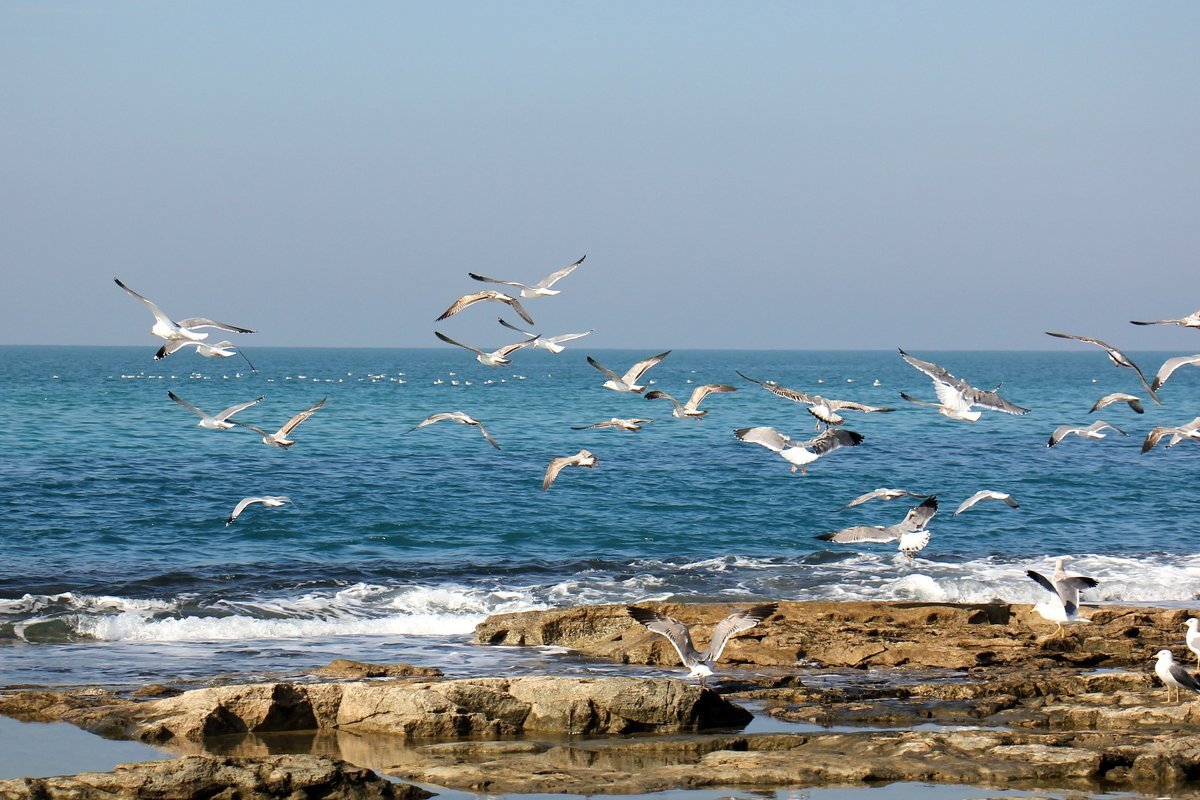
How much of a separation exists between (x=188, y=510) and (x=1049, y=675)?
73.2 feet

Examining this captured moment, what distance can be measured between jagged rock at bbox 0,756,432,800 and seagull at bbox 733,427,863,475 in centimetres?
772

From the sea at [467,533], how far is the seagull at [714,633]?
2.59m

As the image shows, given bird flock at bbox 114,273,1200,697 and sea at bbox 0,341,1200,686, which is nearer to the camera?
bird flock at bbox 114,273,1200,697

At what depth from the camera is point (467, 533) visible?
99.6 ft

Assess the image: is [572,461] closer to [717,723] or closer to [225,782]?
[717,723]

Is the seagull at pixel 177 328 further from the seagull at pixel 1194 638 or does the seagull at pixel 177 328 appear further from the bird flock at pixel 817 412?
the seagull at pixel 1194 638

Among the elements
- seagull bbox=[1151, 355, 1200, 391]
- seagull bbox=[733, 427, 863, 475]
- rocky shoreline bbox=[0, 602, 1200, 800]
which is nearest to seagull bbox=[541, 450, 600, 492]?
seagull bbox=[733, 427, 863, 475]

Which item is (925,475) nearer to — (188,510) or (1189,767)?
(188,510)

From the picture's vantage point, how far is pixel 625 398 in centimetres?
8444

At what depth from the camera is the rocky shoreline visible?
36.3 feet

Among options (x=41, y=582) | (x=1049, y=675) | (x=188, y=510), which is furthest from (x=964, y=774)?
(x=188, y=510)

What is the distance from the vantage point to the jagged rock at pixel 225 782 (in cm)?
1016

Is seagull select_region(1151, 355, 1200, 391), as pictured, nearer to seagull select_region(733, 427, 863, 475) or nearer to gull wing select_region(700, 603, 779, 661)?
seagull select_region(733, 427, 863, 475)

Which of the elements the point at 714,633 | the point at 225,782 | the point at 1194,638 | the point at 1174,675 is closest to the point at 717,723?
the point at 714,633
